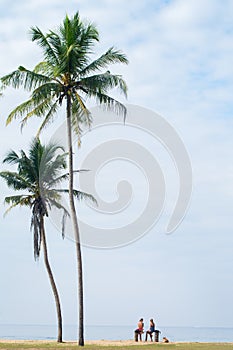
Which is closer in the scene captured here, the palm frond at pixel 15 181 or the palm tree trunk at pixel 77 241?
the palm tree trunk at pixel 77 241

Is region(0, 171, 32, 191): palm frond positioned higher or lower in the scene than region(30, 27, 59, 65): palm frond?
lower

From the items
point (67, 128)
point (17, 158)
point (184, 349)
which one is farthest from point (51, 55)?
point (184, 349)

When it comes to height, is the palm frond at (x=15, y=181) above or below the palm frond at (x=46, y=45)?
below

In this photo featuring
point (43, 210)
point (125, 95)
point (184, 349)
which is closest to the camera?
point (184, 349)

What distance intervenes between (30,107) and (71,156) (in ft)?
11.8

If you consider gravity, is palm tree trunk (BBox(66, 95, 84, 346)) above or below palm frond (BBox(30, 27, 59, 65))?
below

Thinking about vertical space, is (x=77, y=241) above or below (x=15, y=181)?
below

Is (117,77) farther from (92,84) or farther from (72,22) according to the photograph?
(72,22)

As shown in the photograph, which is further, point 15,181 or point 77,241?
point 15,181

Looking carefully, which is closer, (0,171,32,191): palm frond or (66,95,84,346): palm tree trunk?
(66,95,84,346): palm tree trunk

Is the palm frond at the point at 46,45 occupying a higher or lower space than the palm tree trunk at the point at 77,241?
higher

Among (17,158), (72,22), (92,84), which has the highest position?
(72,22)

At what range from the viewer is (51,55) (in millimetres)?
36062

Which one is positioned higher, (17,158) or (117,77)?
(117,77)
